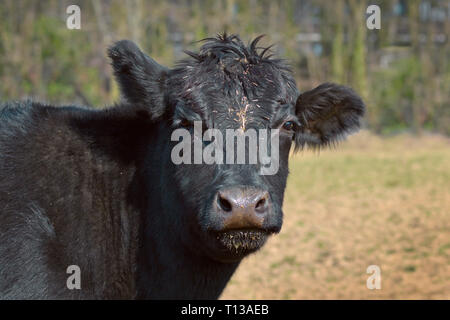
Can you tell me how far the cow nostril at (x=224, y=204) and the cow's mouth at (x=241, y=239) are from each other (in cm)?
20

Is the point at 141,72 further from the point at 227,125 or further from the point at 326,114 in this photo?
the point at 326,114

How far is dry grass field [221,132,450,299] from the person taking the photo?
9.06 m

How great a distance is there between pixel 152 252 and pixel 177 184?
2.03 ft

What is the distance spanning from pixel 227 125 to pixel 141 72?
970 millimetres

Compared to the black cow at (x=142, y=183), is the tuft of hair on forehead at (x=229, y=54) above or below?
above

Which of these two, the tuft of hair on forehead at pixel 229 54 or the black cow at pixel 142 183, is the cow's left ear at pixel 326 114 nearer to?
the black cow at pixel 142 183

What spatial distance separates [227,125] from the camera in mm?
4621

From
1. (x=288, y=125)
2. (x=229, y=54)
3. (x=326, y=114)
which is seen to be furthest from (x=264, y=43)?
(x=288, y=125)

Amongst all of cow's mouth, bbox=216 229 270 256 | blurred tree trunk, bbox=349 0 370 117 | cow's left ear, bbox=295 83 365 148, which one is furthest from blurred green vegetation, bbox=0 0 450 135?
cow's mouth, bbox=216 229 270 256

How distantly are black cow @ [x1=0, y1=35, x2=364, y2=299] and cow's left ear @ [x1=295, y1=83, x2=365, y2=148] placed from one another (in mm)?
26

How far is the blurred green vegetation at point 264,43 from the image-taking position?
90.5 feet

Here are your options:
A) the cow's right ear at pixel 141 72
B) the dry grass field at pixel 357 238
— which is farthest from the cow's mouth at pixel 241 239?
the dry grass field at pixel 357 238
